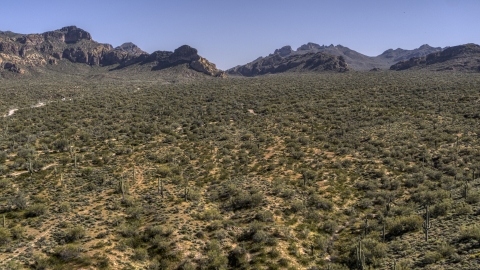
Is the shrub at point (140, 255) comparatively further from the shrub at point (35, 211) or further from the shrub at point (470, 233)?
the shrub at point (470, 233)

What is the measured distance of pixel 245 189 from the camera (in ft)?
84.9

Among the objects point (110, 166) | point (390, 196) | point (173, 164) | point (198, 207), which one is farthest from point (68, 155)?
point (390, 196)

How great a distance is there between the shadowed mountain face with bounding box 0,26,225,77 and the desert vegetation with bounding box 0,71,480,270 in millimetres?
99933

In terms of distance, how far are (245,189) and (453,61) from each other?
146378mm

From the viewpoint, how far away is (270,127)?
44.8 metres

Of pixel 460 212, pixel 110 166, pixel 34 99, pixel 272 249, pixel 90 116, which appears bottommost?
pixel 272 249

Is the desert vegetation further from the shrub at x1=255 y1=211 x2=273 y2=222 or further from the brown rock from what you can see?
the brown rock

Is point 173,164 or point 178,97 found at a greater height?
point 178,97

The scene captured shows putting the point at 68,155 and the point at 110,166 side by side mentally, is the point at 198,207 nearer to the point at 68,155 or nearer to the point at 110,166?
the point at 110,166

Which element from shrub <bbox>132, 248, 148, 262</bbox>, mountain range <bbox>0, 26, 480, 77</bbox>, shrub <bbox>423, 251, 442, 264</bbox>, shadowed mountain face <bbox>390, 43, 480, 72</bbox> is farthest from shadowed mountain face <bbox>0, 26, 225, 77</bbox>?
shrub <bbox>423, 251, 442, 264</bbox>

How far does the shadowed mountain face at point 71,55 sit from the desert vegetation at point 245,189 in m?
99.9

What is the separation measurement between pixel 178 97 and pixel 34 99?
3338 centimetres

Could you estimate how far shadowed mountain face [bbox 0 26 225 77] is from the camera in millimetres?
128525

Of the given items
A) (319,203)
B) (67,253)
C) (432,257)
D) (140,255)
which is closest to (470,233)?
(432,257)
